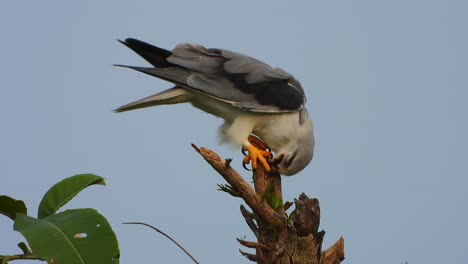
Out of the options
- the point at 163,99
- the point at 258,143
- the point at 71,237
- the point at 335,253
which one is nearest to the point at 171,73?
the point at 163,99

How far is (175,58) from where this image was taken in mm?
A: 5457

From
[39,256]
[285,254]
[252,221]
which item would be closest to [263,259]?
[285,254]

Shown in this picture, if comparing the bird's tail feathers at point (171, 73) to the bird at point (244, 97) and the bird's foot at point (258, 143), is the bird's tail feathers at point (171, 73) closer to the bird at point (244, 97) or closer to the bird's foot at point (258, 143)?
the bird at point (244, 97)

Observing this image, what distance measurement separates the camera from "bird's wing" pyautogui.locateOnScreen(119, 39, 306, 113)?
525cm

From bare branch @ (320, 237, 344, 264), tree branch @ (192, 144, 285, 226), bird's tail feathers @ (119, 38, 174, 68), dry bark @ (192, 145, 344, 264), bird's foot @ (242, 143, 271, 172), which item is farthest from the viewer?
bird's tail feathers @ (119, 38, 174, 68)

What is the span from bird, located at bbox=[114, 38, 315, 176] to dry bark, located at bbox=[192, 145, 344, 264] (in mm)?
985

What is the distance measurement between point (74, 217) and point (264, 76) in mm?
2607

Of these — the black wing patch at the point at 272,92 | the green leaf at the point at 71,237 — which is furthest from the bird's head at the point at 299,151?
the green leaf at the point at 71,237

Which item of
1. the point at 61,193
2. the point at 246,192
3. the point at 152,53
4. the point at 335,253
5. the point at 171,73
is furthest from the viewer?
the point at 152,53

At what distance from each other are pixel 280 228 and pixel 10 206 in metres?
1.59

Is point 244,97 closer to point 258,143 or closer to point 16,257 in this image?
point 258,143

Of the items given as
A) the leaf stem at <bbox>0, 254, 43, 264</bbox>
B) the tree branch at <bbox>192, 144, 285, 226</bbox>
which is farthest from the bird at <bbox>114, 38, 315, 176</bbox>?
the leaf stem at <bbox>0, 254, 43, 264</bbox>

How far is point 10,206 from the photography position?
3158 millimetres

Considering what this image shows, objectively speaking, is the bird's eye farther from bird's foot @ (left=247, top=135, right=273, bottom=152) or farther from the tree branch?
the tree branch
